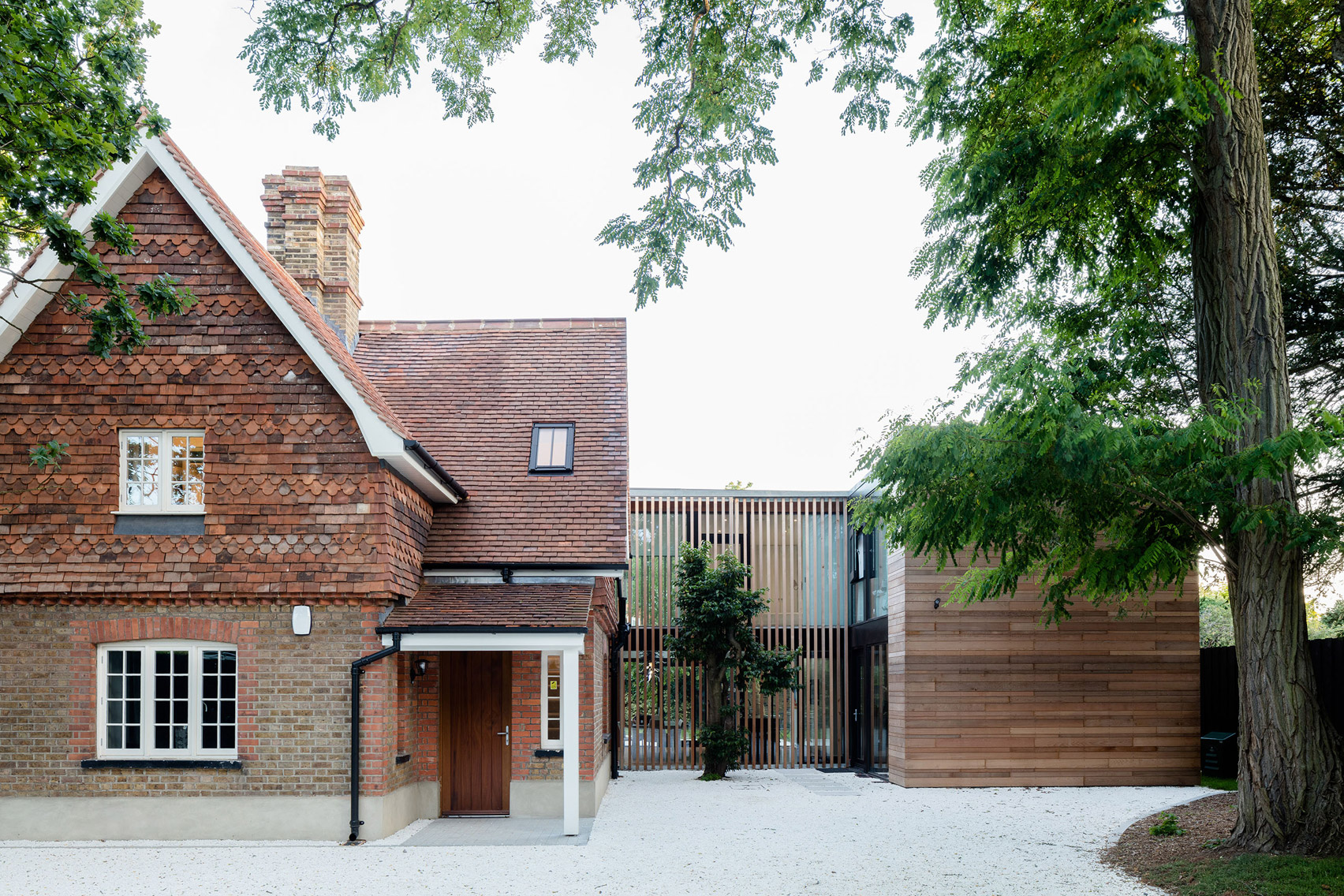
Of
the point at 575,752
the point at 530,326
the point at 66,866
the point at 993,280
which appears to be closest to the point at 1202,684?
the point at 993,280

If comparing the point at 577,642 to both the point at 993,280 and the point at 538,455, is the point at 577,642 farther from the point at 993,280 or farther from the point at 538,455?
the point at 993,280

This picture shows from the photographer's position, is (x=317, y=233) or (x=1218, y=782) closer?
(x=317, y=233)

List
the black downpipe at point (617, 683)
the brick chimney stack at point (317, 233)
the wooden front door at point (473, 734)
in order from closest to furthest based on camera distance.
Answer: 1. the wooden front door at point (473, 734)
2. the brick chimney stack at point (317, 233)
3. the black downpipe at point (617, 683)

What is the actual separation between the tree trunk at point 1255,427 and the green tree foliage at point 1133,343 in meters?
0.02

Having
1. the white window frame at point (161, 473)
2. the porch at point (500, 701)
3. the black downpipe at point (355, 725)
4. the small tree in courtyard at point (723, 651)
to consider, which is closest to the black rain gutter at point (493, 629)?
the porch at point (500, 701)

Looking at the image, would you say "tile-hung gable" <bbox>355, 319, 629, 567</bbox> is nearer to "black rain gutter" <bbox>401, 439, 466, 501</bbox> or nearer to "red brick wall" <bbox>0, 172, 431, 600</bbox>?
"black rain gutter" <bbox>401, 439, 466, 501</bbox>

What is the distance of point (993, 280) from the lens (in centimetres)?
1154

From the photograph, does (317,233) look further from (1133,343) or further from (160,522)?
(1133,343)

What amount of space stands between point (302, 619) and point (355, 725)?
4.07ft

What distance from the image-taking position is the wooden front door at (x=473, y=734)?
43.8 feet

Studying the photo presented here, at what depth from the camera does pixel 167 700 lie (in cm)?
1167

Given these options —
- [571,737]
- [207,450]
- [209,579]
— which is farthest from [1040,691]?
[207,450]

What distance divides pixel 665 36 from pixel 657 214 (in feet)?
4.80

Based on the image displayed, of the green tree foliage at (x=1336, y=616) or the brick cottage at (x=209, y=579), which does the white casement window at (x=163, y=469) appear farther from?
the green tree foliage at (x=1336, y=616)
